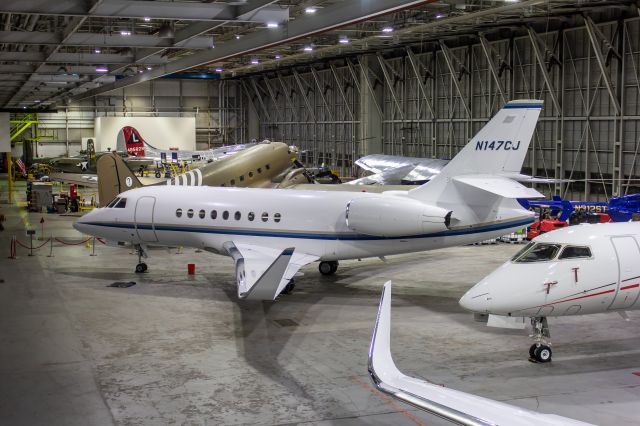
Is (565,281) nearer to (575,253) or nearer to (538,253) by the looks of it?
(575,253)

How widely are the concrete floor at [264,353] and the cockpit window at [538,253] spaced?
188cm

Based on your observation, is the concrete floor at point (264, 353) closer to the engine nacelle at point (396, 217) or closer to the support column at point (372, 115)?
the engine nacelle at point (396, 217)

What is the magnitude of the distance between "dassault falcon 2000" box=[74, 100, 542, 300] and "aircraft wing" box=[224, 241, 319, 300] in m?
0.04

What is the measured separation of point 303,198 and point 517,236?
1151 centimetres

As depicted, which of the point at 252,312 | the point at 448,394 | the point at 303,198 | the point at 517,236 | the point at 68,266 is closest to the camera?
the point at 448,394

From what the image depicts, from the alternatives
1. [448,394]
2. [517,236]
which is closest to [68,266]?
[517,236]

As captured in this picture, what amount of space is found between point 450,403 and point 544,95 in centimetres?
2831

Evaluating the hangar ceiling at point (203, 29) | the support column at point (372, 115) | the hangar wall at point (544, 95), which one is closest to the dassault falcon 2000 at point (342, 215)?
the hangar ceiling at point (203, 29)

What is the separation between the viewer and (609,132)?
95.2 ft

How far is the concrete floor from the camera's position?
10508 mm

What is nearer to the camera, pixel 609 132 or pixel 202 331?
pixel 202 331

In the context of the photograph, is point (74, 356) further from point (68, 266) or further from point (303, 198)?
point (68, 266)

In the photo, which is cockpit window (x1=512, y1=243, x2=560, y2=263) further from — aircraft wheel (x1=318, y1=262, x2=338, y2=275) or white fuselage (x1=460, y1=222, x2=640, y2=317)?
aircraft wheel (x1=318, y1=262, x2=338, y2=275)

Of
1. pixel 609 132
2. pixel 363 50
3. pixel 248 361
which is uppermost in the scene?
pixel 363 50
